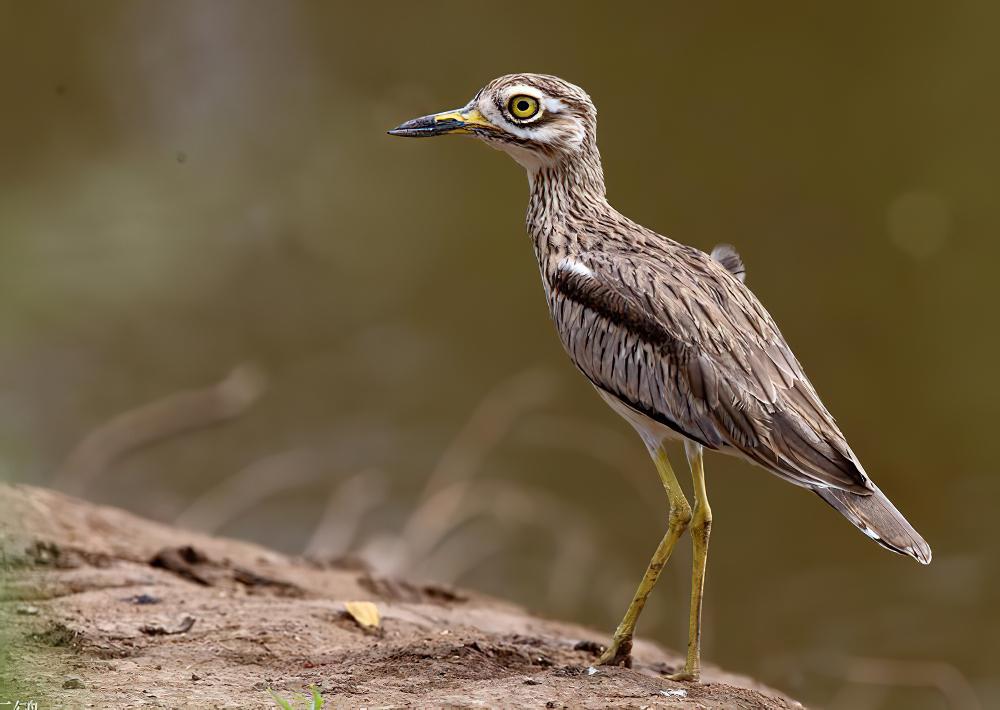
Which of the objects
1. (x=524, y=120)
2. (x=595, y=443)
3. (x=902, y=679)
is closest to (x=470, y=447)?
(x=595, y=443)

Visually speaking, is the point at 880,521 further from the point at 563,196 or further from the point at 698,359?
the point at 563,196

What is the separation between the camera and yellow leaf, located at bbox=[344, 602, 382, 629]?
500 cm

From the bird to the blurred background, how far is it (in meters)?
5.06

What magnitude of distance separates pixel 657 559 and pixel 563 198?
1.44m

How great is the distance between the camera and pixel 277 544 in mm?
10031

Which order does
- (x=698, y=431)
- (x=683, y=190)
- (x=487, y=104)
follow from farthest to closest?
(x=683, y=190) < (x=487, y=104) < (x=698, y=431)

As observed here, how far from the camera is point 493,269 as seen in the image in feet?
40.6

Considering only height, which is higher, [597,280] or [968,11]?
[968,11]

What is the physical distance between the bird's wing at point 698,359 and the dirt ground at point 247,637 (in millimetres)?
818

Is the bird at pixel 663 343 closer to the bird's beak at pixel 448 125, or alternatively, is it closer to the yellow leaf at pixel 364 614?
the bird's beak at pixel 448 125

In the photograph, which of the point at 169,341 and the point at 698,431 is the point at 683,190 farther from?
the point at 698,431

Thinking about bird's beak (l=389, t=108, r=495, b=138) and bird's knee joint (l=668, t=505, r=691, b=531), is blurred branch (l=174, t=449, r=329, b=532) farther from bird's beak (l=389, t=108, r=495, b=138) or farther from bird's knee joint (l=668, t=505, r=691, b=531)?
bird's knee joint (l=668, t=505, r=691, b=531)

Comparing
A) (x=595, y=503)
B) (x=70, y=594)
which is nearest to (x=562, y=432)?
(x=595, y=503)

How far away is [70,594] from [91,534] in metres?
0.78
